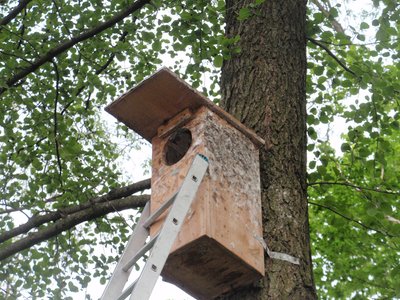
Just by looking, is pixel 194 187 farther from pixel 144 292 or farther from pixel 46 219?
pixel 46 219

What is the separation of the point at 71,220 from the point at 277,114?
1.43 m

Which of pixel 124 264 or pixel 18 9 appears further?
pixel 18 9

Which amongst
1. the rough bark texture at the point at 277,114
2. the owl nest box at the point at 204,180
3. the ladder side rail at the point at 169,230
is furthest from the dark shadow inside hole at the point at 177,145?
the ladder side rail at the point at 169,230

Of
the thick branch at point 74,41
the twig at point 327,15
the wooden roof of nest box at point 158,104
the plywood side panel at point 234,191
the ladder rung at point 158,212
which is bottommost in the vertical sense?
the ladder rung at point 158,212

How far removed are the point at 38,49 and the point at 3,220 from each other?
1.49m

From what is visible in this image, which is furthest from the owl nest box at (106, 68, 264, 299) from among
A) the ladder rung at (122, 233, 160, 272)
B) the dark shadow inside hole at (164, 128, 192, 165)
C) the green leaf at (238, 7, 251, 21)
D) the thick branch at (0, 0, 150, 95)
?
the thick branch at (0, 0, 150, 95)

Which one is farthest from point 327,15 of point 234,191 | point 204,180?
point 204,180

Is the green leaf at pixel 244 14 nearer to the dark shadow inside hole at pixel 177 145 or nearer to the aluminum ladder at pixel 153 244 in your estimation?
the dark shadow inside hole at pixel 177 145

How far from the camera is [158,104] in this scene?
325 centimetres

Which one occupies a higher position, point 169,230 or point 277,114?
point 277,114

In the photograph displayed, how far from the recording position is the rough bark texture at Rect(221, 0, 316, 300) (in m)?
2.79

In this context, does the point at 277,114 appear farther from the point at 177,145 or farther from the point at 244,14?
the point at 244,14

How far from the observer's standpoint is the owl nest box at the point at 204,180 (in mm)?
2725

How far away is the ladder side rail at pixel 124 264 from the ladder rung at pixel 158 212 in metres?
0.04
